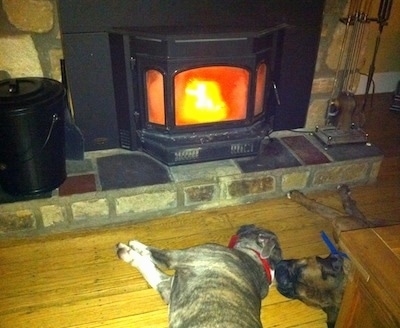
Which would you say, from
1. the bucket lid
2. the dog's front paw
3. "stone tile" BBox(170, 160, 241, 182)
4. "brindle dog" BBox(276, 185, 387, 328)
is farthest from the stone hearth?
"brindle dog" BBox(276, 185, 387, 328)

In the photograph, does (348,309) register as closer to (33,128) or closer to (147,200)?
(147,200)

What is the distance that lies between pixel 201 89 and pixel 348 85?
3.50 feet

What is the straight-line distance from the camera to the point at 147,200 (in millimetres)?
2021

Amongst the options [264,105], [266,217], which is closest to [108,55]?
[264,105]

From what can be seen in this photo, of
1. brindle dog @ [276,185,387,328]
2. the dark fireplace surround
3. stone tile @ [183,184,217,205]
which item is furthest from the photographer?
stone tile @ [183,184,217,205]

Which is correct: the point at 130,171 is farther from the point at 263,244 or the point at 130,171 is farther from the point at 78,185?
the point at 263,244

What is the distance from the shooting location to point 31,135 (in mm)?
1716

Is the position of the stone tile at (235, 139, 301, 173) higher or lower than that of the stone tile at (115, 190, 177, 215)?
higher

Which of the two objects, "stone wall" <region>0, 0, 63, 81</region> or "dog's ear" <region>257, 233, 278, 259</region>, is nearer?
"dog's ear" <region>257, 233, 278, 259</region>

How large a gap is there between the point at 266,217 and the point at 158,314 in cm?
86

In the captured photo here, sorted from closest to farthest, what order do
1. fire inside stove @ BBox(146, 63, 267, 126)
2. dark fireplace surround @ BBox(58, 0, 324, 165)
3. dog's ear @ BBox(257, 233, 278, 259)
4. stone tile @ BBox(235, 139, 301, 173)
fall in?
dog's ear @ BBox(257, 233, 278, 259), dark fireplace surround @ BBox(58, 0, 324, 165), fire inside stove @ BBox(146, 63, 267, 126), stone tile @ BBox(235, 139, 301, 173)

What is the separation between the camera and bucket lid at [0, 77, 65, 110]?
64.5 inches

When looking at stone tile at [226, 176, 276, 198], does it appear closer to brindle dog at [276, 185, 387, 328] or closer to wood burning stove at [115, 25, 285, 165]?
wood burning stove at [115, 25, 285, 165]

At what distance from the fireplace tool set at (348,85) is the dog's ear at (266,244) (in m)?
1.01
